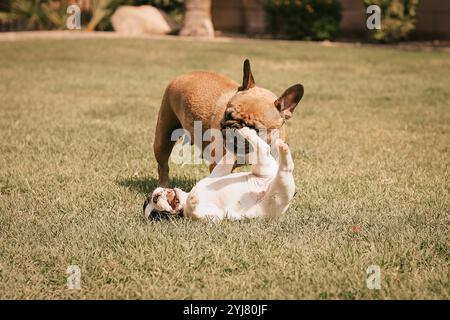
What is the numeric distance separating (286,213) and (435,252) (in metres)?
1.17

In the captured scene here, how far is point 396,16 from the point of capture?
20.8 m

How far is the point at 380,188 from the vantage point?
17.7ft

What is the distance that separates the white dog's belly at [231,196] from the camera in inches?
167

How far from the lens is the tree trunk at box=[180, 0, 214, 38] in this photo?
21922 millimetres

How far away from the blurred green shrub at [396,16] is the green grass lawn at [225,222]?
32.0 ft

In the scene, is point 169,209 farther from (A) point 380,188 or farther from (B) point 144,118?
(B) point 144,118

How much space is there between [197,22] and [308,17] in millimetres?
4170

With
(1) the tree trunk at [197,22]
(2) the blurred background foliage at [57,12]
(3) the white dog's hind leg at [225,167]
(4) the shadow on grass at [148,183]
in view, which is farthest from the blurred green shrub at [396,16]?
(3) the white dog's hind leg at [225,167]

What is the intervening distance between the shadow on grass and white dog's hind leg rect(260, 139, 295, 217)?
1.41 meters

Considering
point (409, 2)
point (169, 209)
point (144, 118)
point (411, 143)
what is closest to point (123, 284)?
point (169, 209)

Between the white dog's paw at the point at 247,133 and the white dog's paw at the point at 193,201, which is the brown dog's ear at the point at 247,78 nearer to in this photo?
the white dog's paw at the point at 247,133

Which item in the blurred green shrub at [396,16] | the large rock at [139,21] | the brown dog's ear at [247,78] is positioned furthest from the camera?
the large rock at [139,21]

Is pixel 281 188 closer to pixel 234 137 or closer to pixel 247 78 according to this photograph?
pixel 234 137

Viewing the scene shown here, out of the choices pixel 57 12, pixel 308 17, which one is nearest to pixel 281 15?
pixel 308 17
